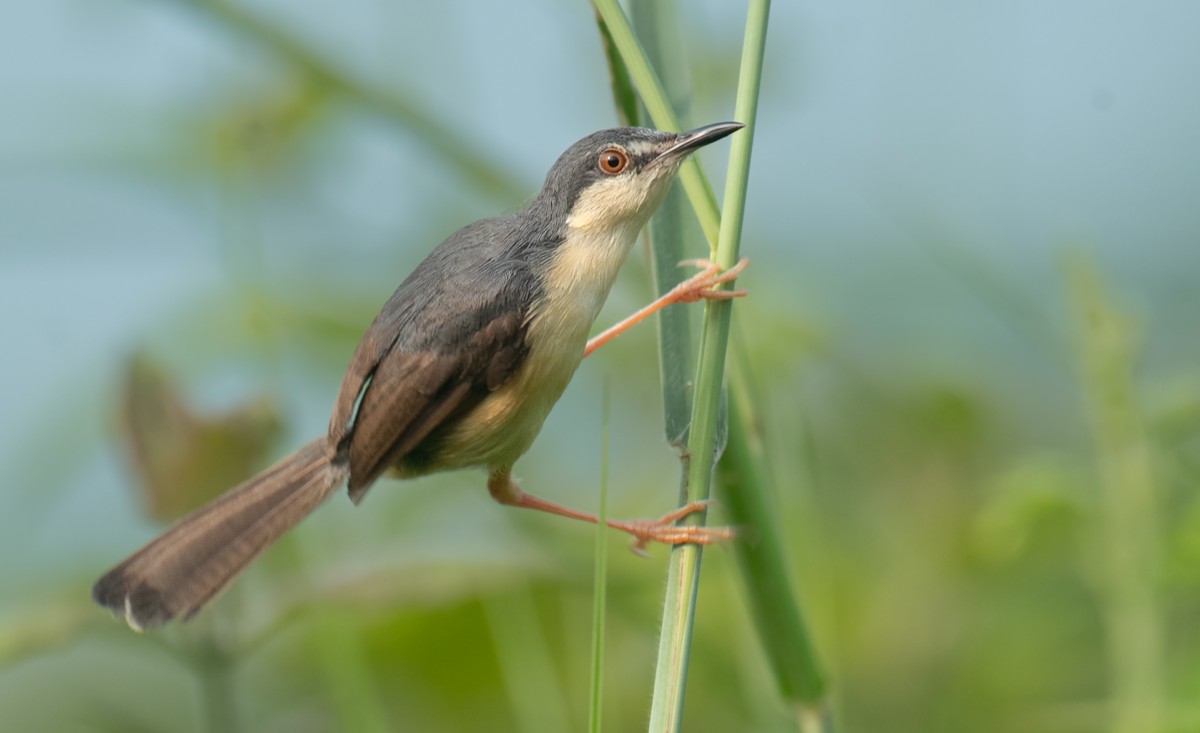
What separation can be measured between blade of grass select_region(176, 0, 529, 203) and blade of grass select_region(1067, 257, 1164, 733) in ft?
3.96

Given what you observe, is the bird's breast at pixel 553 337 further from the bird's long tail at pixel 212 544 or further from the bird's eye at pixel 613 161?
the bird's long tail at pixel 212 544

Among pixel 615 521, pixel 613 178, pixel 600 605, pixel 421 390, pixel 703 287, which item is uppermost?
pixel 613 178

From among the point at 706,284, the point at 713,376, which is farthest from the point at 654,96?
the point at 713,376

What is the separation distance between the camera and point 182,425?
264cm

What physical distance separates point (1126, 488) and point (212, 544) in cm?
183

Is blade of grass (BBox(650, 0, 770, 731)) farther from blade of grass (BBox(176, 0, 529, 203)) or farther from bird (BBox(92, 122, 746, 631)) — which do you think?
blade of grass (BBox(176, 0, 529, 203))

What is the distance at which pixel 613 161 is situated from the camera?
2359mm

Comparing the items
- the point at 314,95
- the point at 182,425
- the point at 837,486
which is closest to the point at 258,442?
the point at 182,425

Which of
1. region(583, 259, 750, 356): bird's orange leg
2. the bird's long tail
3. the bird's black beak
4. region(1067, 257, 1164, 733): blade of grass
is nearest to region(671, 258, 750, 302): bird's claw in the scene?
region(583, 259, 750, 356): bird's orange leg

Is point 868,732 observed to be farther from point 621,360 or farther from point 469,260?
point 469,260

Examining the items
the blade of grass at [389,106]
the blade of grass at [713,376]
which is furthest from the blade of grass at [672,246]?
the blade of grass at [389,106]

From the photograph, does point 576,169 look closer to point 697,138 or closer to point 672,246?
point 697,138

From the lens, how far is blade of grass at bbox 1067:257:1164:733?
2.27 meters

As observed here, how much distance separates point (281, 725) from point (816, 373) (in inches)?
89.5
